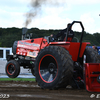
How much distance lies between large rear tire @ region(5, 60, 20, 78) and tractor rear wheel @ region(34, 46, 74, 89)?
4.93m

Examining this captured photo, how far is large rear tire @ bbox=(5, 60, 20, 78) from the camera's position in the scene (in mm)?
10944

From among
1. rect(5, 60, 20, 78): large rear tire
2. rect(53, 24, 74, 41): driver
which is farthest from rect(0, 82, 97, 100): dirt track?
rect(5, 60, 20, 78): large rear tire

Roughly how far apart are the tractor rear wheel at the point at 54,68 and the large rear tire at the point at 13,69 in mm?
4934

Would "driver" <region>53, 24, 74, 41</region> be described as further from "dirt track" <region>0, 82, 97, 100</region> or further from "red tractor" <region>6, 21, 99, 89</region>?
"dirt track" <region>0, 82, 97, 100</region>

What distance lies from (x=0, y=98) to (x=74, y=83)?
227cm

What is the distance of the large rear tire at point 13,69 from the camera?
10944 mm

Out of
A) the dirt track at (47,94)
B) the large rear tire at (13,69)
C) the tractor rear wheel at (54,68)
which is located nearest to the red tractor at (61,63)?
the tractor rear wheel at (54,68)

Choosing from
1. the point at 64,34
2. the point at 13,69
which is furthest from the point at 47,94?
the point at 13,69

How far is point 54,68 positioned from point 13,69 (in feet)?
18.8

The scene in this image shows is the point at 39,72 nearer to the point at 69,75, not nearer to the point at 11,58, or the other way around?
the point at 69,75

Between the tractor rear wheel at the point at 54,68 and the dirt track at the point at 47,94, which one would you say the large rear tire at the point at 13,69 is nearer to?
the tractor rear wheel at the point at 54,68

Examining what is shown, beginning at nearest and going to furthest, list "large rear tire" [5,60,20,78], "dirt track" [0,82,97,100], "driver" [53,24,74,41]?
"dirt track" [0,82,97,100] → "driver" [53,24,74,41] → "large rear tire" [5,60,20,78]

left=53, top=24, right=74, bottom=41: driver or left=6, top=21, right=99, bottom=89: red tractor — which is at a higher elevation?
left=53, top=24, right=74, bottom=41: driver

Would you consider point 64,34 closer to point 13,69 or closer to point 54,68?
point 54,68
